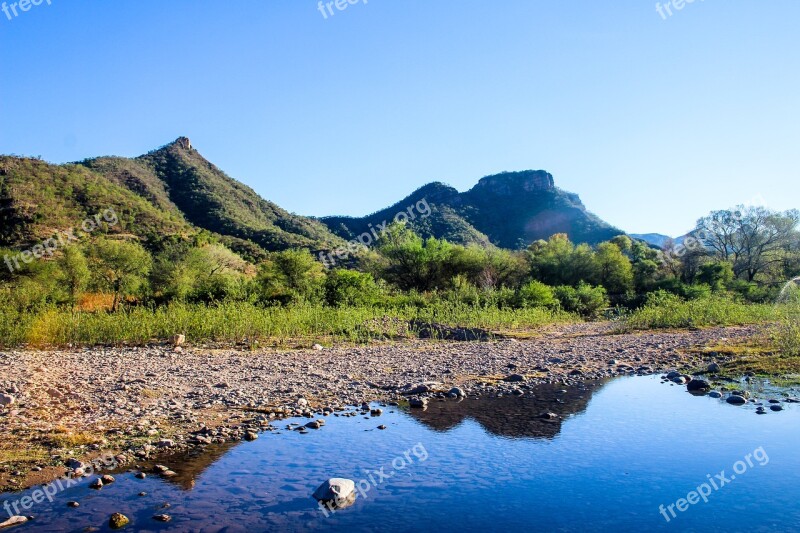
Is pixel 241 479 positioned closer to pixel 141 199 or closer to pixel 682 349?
pixel 682 349

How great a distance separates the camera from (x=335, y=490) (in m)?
5.83

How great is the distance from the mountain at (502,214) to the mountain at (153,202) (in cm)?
1291

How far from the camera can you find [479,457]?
24.0 ft

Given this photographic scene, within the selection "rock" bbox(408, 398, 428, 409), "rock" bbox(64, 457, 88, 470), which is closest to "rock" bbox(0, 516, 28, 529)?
"rock" bbox(64, 457, 88, 470)

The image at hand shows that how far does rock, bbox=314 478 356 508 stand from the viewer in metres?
5.76

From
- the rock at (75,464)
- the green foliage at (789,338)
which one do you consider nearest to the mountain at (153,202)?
the rock at (75,464)

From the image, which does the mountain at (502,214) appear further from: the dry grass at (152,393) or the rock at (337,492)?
the rock at (337,492)

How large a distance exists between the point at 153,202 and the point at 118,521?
71541 mm

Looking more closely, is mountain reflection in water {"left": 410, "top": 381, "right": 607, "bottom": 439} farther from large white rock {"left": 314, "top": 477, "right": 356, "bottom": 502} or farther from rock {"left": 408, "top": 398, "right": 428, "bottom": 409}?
large white rock {"left": 314, "top": 477, "right": 356, "bottom": 502}

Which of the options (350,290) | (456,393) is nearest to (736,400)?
(456,393)

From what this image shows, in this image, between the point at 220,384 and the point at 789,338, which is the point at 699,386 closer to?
the point at 789,338

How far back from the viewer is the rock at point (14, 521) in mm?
5082

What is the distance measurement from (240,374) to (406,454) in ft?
19.9

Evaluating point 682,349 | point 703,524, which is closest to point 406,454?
point 703,524
